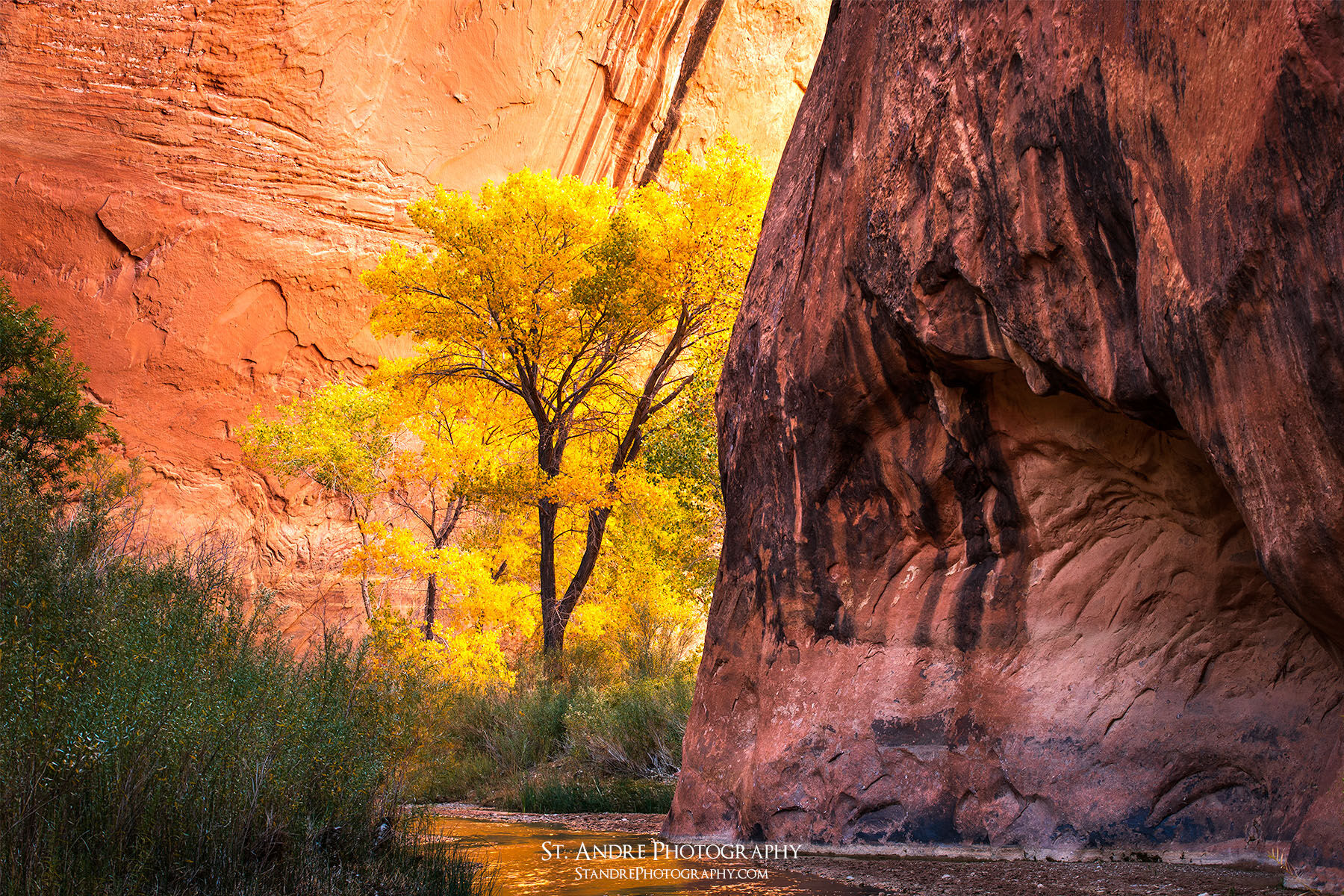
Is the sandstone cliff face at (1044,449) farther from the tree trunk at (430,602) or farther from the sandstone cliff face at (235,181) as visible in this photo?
the sandstone cliff face at (235,181)

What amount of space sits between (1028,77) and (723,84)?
26962mm

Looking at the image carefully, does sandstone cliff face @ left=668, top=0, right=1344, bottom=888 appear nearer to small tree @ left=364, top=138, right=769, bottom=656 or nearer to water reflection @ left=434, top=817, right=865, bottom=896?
water reflection @ left=434, top=817, right=865, bottom=896

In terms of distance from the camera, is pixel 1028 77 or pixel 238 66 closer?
pixel 1028 77

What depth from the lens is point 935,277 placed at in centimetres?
638

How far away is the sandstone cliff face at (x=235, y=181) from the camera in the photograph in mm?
24172

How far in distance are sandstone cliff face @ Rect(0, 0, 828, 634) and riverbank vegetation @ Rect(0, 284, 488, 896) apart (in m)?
18.6

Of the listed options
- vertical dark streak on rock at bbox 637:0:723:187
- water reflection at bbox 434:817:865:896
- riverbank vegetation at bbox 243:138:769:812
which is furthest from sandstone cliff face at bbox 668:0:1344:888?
vertical dark streak on rock at bbox 637:0:723:187

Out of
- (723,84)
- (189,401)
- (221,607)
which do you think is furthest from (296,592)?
(723,84)

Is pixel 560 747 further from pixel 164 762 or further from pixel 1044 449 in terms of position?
pixel 164 762

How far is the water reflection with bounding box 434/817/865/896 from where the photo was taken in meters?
5.61

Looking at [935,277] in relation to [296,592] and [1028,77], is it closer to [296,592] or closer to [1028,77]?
[1028,77]

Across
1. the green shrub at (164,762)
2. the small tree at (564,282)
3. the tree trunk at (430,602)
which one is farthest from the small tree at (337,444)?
→ the green shrub at (164,762)

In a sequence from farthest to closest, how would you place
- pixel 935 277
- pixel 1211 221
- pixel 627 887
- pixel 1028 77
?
pixel 935 277 → pixel 627 887 → pixel 1028 77 → pixel 1211 221

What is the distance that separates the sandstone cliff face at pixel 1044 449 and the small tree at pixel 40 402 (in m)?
12.9
